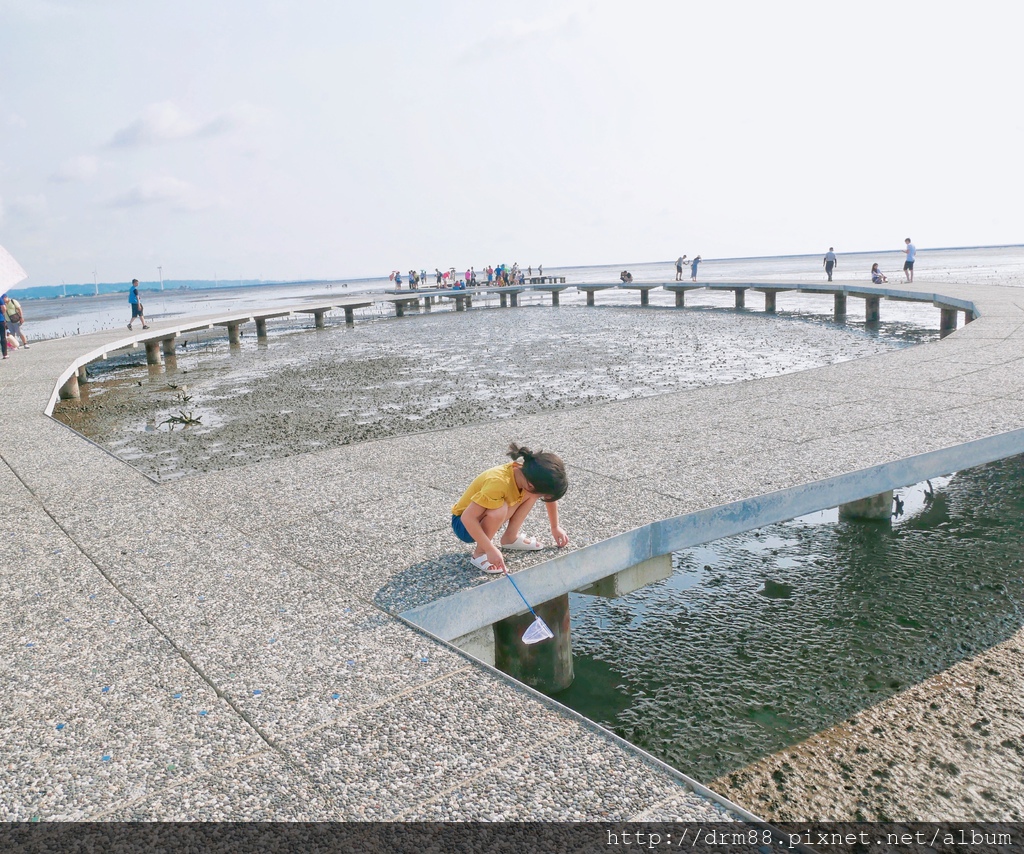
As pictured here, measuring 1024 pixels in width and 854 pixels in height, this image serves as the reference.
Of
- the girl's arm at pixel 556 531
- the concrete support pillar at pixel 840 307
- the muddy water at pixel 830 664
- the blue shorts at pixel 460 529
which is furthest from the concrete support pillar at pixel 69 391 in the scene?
the concrete support pillar at pixel 840 307

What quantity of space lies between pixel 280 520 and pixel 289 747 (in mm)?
3001

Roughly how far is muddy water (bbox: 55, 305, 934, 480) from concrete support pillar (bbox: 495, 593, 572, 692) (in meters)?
5.84

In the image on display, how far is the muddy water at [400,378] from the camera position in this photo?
1198 cm

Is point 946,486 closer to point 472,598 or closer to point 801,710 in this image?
point 801,710

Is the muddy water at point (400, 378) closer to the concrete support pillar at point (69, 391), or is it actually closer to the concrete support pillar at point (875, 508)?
the concrete support pillar at point (69, 391)

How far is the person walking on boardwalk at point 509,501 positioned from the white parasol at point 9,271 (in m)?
8.36

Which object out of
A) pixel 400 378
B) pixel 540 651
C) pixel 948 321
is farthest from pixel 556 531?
pixel 948 321

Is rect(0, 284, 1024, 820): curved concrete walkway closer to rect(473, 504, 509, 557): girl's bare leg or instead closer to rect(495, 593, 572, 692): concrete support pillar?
rect(473, 504, 509, 557): girl's bare leg

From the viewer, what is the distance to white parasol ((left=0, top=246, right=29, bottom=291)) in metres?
10.1

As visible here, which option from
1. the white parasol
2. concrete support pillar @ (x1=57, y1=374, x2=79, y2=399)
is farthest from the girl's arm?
concrete support pillar @ (x1=57, y1=374, x2=79, y2=399)

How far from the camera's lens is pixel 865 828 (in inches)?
152

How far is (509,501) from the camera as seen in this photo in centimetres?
457

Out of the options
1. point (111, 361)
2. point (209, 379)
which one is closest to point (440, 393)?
point (209, 379)

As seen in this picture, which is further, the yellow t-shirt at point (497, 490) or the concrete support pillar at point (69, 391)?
the concrete support pillar at point (69, 391)
